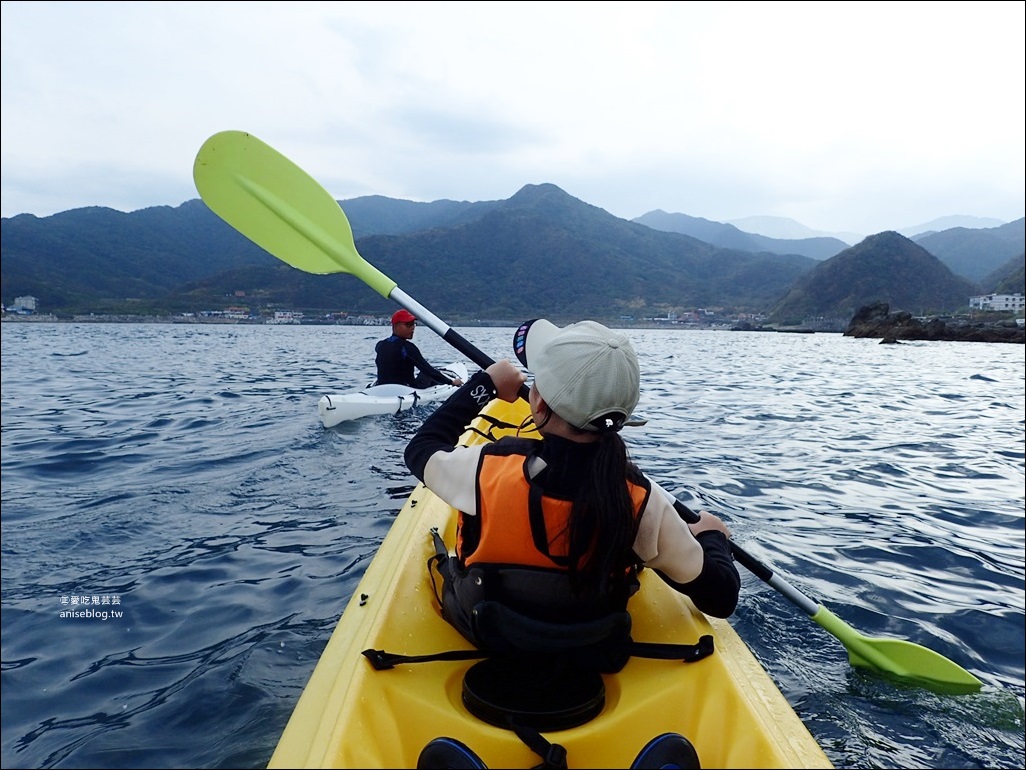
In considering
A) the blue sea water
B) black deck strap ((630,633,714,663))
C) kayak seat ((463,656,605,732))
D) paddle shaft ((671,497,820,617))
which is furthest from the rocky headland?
kayak seat ((463,656,605,732))

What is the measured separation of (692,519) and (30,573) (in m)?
4.26

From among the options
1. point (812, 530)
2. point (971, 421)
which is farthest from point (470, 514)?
point (971, 421)

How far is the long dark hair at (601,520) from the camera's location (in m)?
1.92

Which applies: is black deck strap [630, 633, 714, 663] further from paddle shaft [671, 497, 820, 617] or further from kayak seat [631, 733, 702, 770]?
paddle shaft [671, 497, 820, 617]

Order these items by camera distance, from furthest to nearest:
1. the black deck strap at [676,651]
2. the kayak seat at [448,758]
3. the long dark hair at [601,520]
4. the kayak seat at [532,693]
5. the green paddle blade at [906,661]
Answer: the green paddle blade at [906,661], the black deck strap at [676,651], the kayak seat at [532,693], the long dark hair at [601,520], the kayak seat at [448,758]

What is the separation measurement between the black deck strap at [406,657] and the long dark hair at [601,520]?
1.99 feet

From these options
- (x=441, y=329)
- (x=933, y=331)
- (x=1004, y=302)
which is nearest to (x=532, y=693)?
(x=441, y=329)

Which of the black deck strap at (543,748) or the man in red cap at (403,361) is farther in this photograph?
the man in red cap at (403,361)

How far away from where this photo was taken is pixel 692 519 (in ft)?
9.62

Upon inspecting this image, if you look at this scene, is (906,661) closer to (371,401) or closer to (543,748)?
(543,748)

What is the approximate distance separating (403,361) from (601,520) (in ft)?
27.7

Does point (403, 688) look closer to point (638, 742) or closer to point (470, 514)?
point (470, 514)

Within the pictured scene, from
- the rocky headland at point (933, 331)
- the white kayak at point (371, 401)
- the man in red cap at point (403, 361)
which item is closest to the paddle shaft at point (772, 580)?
the white kayak at point (371, 401)

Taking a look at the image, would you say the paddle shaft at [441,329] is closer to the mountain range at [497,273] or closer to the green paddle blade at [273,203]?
the green paddle blade at [273,203]
